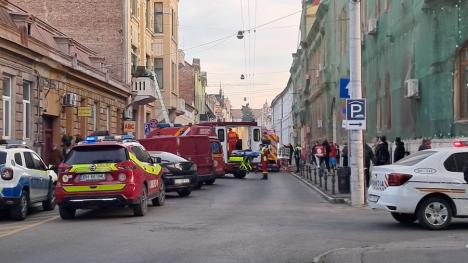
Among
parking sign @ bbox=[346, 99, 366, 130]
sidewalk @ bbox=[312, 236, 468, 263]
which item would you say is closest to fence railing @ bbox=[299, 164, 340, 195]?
parking sign @ bbox=[346, 99, 366, 130]

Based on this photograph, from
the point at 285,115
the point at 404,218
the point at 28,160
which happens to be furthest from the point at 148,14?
the point at 285,115

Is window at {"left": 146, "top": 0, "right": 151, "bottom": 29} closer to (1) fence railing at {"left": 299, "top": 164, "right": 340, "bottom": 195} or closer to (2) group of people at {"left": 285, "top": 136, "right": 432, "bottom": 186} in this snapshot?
(2) group of people at {"left": 285, "top": 136, "right": 432, "bottom": 186}

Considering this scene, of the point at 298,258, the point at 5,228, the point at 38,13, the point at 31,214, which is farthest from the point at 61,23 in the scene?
the point at 298,258

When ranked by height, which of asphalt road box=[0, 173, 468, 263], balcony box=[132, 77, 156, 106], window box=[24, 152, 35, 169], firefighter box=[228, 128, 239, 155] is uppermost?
balcony box=[132, 77, 156, 106]

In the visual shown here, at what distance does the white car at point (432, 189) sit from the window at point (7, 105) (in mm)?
15369

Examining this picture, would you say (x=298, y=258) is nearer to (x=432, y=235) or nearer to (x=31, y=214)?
(x=432, y=235)

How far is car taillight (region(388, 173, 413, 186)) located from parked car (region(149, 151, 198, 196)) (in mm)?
9686

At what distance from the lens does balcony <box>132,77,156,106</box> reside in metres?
43.3

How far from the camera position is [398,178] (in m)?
12.7

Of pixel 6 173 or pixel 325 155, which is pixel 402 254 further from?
pixel 325 155

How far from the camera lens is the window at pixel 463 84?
19422mm

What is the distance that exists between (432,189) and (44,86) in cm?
1872

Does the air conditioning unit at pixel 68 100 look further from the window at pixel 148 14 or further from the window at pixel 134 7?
the window at pixel 148 14

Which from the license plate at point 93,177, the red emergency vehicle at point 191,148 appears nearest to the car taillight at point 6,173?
the license plate at point 93,177
